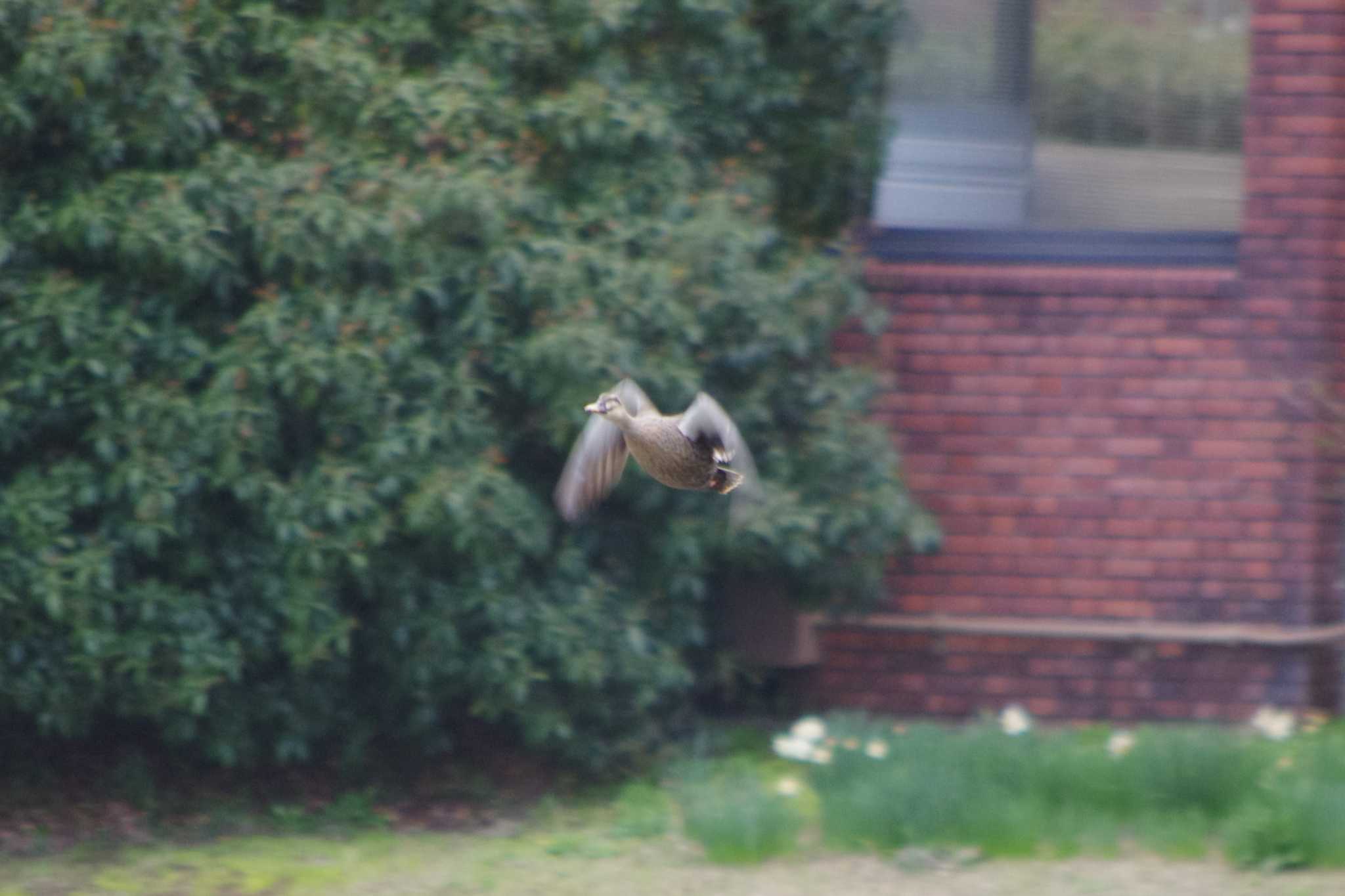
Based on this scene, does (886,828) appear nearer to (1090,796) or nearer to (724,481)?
(1090,796)

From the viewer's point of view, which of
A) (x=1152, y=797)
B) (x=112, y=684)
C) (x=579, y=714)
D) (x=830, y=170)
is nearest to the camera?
(x=1152, y=797)

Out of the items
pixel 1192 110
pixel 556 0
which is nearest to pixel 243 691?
pixel 556 0

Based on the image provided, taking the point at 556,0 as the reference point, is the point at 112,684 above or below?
below

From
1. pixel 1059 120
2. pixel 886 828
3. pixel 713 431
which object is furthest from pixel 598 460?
pixel 1059 120

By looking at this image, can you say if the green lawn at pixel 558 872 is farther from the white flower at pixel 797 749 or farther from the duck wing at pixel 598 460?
Result: the duck wing at pixel 598 460

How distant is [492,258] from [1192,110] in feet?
10.9

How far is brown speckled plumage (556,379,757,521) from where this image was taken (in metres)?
4.07

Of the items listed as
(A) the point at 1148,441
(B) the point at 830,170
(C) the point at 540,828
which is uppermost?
(B) the point at 830,170

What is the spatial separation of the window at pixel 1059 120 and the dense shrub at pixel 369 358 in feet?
3.29

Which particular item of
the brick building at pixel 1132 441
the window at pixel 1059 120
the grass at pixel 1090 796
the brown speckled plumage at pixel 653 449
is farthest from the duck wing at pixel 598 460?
the window at pixel 1059 120

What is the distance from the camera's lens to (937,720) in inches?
309

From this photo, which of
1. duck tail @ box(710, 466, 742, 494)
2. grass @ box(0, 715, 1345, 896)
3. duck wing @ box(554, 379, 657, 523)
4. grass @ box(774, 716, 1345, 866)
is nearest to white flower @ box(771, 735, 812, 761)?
grass @ box(0, 715, 1345, 896)

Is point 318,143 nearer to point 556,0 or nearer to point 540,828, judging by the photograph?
point 556,0

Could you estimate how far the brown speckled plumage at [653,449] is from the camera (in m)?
4.07
